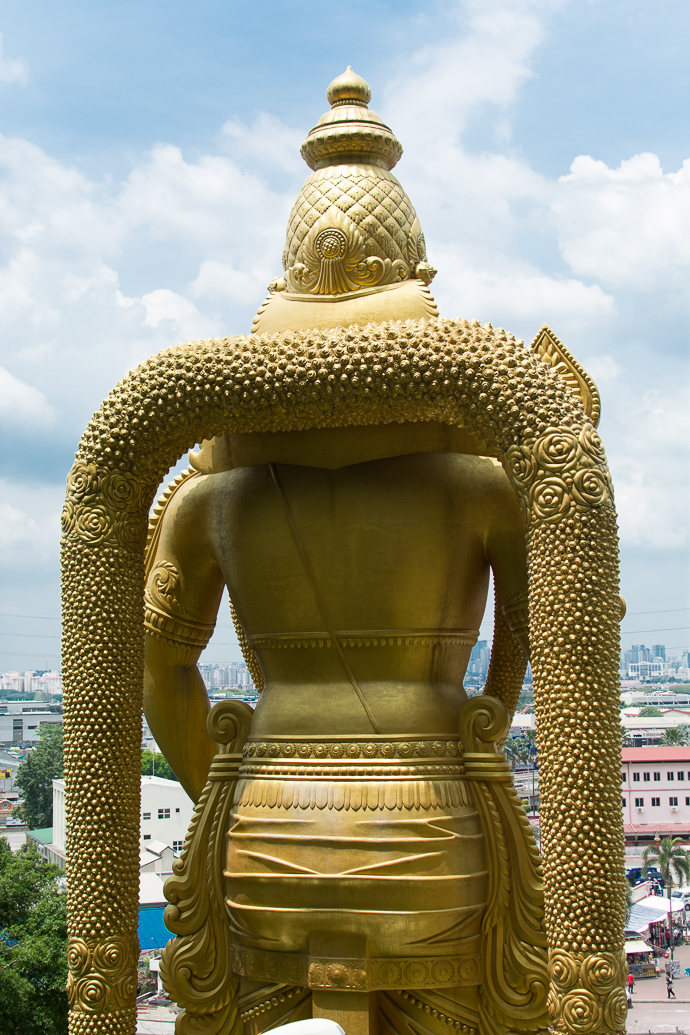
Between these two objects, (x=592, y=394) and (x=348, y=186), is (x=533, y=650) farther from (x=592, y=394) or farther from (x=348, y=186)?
(x=348, y=186)

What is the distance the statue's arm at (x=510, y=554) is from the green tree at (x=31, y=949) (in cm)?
1261

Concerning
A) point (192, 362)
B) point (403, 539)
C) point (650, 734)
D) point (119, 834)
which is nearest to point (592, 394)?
point (403, 539)

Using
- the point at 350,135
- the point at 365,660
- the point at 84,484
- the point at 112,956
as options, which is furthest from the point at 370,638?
the point at 350,135

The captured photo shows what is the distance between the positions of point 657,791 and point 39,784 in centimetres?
2554

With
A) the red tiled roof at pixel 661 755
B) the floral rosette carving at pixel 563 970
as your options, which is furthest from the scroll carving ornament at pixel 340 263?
the red tiled roof at pixel 661 755

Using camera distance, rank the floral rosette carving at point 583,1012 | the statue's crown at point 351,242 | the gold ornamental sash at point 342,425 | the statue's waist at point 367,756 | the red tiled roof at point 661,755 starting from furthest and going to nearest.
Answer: the red tiled roof at point 661,755, the statue's crown at point 351,242, the statue's waist at point 367,756, the gold ornamental sash at point 342,425, the floral rosette carving at point 583,1012

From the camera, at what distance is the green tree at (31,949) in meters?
14.9

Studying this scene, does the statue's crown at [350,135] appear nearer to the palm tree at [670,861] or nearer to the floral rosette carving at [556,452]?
the floral rosette carving at [556,452]

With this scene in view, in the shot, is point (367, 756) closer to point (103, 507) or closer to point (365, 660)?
point (365, 660)

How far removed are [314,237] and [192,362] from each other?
1000mm

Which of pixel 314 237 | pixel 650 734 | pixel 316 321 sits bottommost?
pixel 650 734

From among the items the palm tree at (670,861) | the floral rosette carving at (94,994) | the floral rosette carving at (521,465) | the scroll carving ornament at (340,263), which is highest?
the scroll carving ornament at (340,263)

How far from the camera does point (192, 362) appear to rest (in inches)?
195

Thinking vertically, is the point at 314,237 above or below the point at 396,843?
above
